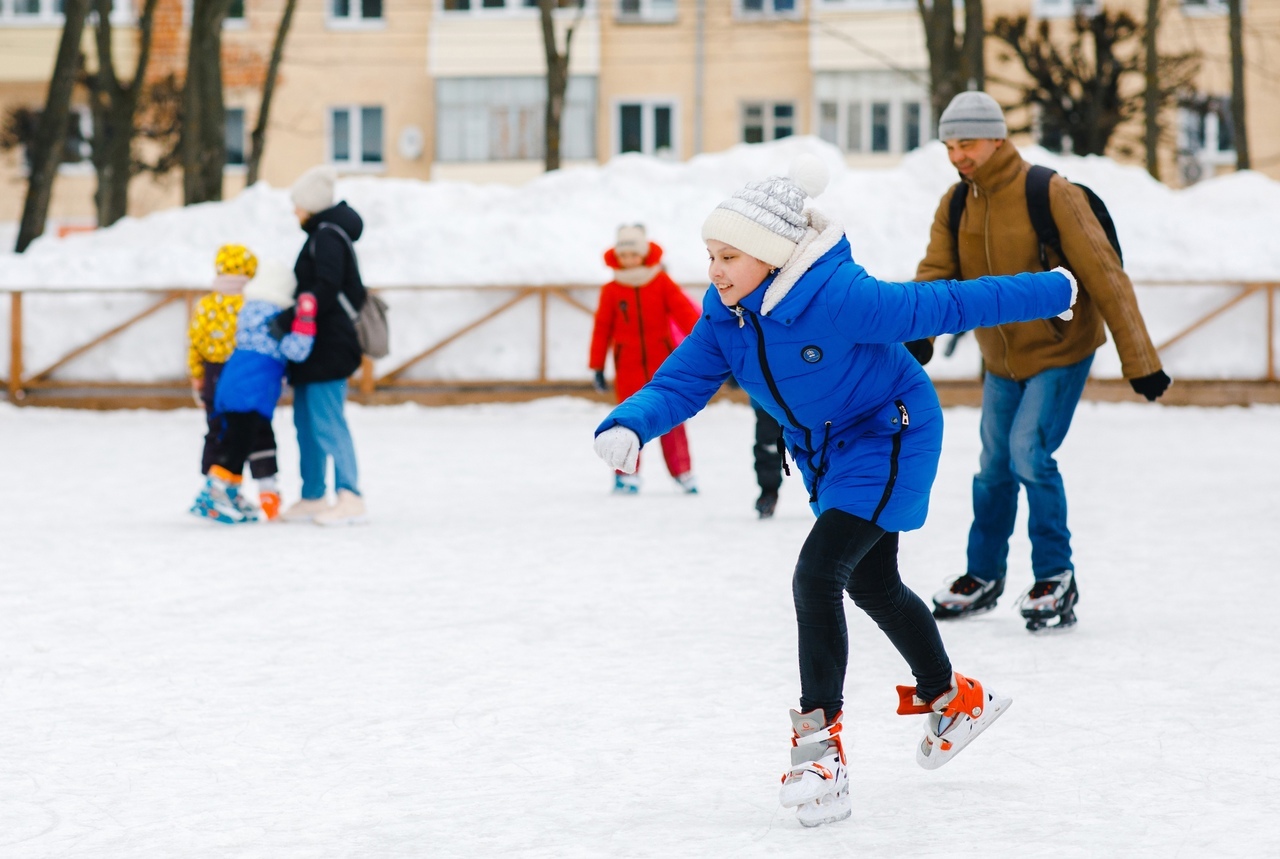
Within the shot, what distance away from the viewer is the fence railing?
51.7 feet

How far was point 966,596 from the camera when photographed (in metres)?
5.64

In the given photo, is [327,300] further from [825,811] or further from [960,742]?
[825,811]

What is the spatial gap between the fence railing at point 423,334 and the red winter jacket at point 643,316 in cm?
640

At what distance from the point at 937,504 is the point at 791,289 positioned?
18.4 feet

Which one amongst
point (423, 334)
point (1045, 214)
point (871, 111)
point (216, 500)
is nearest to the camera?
point (1045, 214)

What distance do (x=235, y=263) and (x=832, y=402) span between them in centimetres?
533

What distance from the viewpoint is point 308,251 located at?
26.0 feet

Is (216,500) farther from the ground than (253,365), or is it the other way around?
(253,365)

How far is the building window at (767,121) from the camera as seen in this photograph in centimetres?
3347

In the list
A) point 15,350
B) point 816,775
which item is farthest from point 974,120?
point 15,350

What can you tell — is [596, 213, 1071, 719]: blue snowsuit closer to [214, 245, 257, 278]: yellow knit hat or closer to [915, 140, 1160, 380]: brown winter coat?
[915, 140, 1160, 380]: brown winter coat

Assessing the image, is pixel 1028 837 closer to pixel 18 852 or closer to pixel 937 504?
pixel 18 852

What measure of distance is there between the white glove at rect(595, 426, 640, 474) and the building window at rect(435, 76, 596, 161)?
30.2m

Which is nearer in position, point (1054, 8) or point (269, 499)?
point (269, 499)
